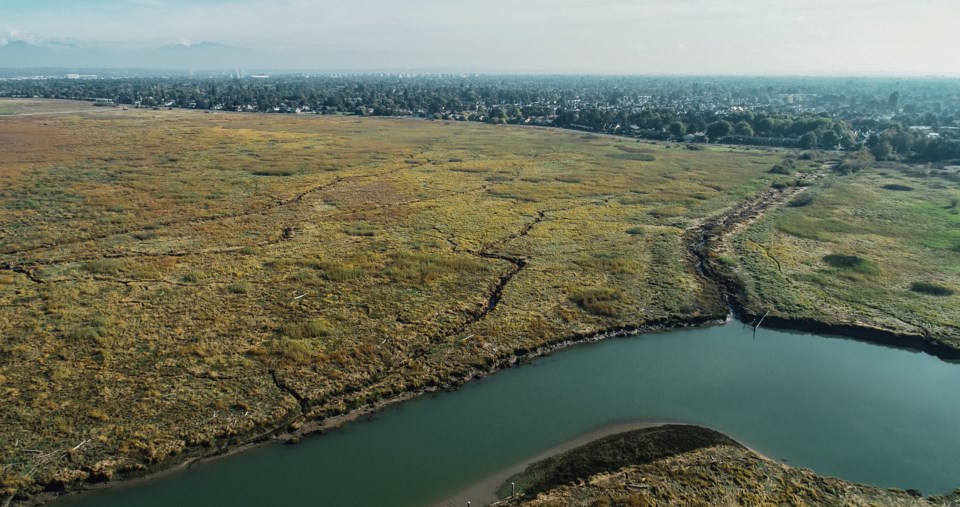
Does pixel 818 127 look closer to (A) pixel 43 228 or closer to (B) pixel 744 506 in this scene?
(B) pixel 744 506

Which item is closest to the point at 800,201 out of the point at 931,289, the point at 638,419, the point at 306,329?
the point at 931,289

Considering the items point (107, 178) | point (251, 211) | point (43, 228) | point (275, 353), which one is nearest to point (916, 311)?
point (275, 353)

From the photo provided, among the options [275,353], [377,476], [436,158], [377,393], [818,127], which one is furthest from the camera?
[818,127]

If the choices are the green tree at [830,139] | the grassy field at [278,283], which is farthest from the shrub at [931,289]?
the green tree at [830,139]

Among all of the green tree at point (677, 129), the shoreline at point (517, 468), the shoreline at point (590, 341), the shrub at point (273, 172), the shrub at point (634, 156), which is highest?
the green tree at point (677, 129)

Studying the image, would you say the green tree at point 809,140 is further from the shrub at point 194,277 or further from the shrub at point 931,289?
the shrub at point 194,277

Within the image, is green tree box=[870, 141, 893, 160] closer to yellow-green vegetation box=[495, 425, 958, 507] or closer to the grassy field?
the grassy field
